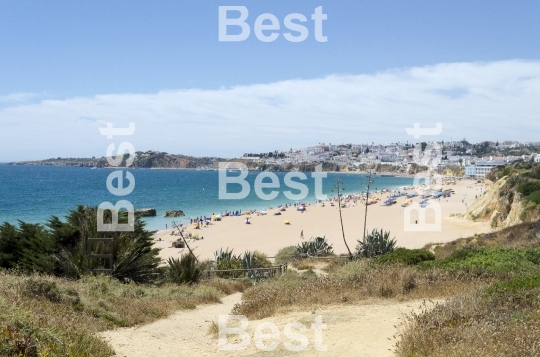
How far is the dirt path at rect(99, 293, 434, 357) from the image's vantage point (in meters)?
6.43

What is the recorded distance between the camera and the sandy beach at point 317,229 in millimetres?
34594

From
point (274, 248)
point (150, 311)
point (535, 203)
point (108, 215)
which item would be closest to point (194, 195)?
point (274, 248)

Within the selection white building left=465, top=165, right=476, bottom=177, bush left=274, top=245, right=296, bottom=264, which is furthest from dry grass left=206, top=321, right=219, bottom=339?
A: white building left=465, top=165, right=476, bottom=177

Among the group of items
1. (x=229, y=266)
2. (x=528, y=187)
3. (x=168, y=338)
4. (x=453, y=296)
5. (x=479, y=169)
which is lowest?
(x=229, y=266)

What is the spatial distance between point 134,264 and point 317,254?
1058cm

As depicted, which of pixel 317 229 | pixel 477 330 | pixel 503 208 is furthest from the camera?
pixel 317 229

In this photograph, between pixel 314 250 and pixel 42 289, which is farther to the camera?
pixel 314 250

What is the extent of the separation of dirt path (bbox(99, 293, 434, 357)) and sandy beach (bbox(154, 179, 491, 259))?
1867 cm

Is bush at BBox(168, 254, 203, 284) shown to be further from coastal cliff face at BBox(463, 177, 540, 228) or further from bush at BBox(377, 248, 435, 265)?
coastal cliff face at BBox(463, 177, 540, 228)

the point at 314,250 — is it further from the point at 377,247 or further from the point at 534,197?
the point at 534,197

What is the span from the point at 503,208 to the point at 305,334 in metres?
32.2

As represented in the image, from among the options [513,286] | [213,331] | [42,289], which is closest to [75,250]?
[42,289]

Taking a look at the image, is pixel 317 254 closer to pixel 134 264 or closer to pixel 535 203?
pixel 134 264

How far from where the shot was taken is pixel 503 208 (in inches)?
1369
